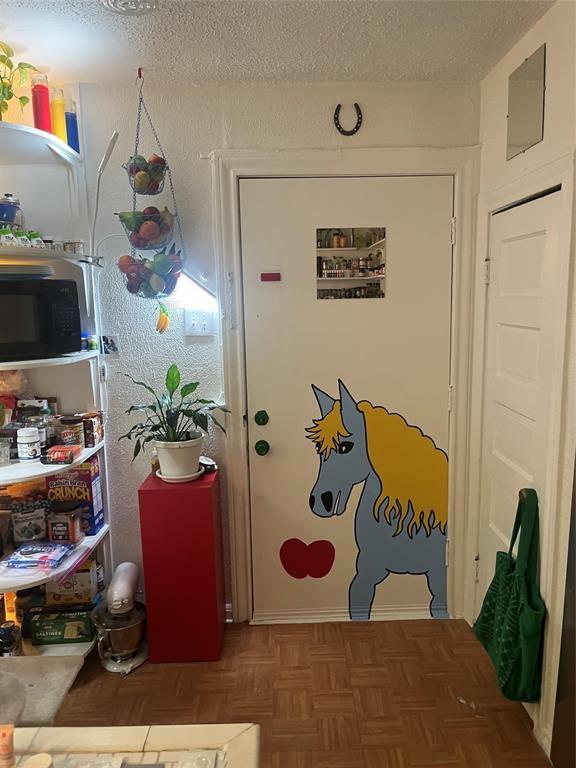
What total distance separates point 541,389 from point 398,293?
800 millimetres

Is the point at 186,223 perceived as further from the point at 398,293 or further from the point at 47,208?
the point at 398,293

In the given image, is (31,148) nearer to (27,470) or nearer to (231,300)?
(231,300)

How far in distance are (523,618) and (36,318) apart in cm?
196

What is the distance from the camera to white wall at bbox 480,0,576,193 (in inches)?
67.2

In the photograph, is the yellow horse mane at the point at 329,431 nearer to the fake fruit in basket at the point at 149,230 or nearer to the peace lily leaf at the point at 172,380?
the peace lily leaf at the point at 172,380

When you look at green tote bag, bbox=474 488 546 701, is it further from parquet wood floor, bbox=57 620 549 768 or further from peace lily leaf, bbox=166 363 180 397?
peace lily leaf, bbox=166 363 180 397

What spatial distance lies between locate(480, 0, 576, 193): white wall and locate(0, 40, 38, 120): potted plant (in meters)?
1.74

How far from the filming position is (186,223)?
2.47m

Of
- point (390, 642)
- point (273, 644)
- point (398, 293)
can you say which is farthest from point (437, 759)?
point (398, 293)

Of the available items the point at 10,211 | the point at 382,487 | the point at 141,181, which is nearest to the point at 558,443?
the point at 382,487

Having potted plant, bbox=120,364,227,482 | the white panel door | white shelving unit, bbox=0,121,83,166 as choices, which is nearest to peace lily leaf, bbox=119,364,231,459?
potted plant, bbox=120,364,227,482

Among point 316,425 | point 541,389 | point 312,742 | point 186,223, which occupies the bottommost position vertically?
point 312,742

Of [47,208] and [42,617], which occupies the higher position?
[47,208]

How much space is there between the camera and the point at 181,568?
235 cm
